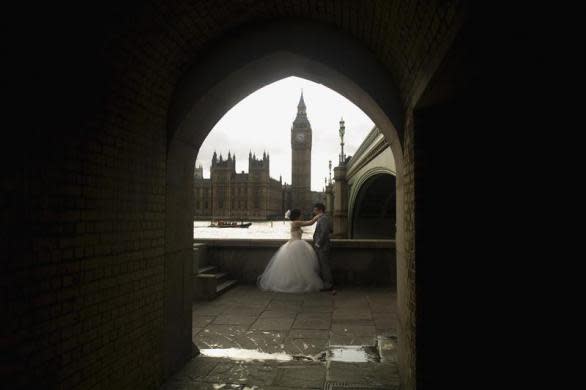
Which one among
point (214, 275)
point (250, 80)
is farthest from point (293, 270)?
point (250, 80)

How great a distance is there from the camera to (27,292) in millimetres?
2455

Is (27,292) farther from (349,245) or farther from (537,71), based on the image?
(349,245)

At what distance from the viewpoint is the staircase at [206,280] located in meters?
8.10

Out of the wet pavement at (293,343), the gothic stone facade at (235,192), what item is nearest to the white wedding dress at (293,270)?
the wet pavement at (293,343)

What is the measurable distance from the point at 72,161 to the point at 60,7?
3.27 ft

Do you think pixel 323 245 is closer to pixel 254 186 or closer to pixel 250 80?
pixel 250 80

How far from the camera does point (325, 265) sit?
9133 mm

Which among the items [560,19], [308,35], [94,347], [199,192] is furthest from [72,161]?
[199,192]

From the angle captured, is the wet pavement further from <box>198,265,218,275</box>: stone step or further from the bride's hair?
the bride's hair

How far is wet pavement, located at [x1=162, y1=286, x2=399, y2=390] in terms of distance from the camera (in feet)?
14.2

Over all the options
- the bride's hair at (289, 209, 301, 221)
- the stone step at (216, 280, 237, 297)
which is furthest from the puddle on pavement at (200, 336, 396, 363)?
the bride's hair at (289, 209, 301, 221)

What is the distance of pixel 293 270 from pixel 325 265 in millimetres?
724

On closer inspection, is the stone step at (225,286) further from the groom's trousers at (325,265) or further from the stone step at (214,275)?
the groom's trousers at (325,265)

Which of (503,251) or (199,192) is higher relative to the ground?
(199,192)
